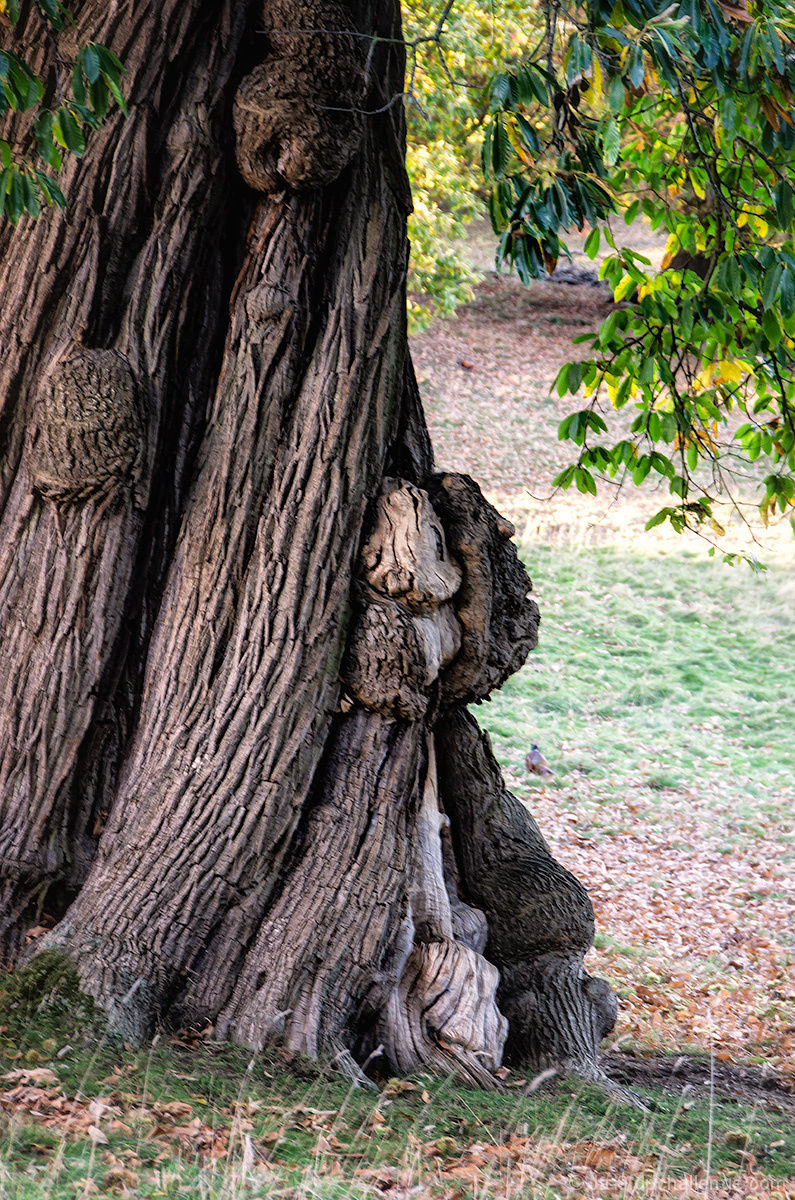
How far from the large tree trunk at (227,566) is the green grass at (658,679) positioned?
7.46m

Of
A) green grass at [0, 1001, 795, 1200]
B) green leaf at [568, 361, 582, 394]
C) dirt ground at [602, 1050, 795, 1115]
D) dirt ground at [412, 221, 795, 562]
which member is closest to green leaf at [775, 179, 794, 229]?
green leaf at [568, 361, 582, 394]

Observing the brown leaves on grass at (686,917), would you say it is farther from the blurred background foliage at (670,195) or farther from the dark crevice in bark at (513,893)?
the blurred background foliage at (670,195)

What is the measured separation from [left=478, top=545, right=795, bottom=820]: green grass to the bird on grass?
15 centimetres

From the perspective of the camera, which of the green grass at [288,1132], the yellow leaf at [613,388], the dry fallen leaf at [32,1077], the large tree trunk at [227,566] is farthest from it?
the yellow leaf at [613,388]

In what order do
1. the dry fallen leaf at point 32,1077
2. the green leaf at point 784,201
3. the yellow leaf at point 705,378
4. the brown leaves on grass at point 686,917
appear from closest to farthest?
1. the dry fallen leaf at point 32,1077
2. the green leaf at point 784,201
3. the yellow leaf at point 705,378
4. the brown leaves on grass at point 686,917

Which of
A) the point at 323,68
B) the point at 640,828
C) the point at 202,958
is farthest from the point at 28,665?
the point at 640,828

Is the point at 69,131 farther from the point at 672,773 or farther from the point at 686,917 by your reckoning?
the point at 672,773

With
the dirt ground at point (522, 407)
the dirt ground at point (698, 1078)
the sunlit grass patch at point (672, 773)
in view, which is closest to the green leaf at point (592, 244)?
the dirt ground at point (698, 1078)

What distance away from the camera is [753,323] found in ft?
19.0

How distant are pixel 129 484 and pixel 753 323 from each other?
12.3 ft

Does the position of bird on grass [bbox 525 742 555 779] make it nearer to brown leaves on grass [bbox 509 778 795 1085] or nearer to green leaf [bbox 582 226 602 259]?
brown leaves on grass [bbox 509 778 795 1085]

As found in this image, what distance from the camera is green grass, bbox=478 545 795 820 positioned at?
460 inches

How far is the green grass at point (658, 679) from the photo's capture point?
11688 mm

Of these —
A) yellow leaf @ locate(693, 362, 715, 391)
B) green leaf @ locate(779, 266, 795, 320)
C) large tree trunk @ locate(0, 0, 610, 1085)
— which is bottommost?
large tree trunk @ locate(0, 0, 610, 1085)
